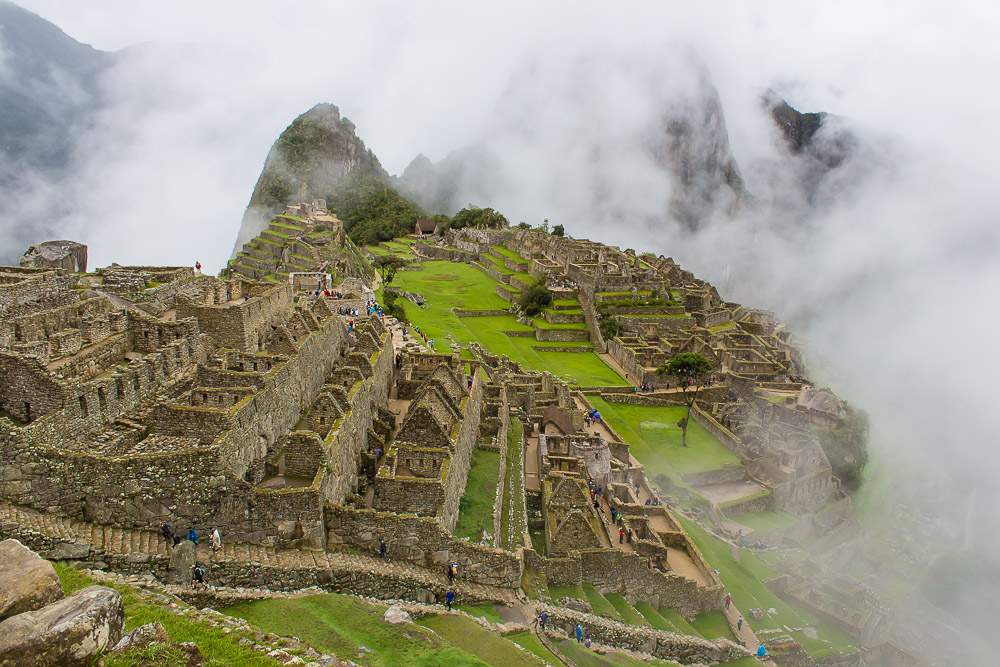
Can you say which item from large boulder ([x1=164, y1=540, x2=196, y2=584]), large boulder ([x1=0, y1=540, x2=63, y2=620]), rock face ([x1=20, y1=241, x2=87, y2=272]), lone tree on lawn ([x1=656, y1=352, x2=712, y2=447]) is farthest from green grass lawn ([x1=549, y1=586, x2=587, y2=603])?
lone tree on lawn ([x1=656, y1=352, x2=712, y2=447])

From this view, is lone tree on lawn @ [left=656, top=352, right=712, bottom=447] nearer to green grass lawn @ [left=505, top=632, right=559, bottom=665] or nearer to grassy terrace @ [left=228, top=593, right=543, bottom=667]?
green grass lawn @ [left=505, top=632, right=559, bottom=665]

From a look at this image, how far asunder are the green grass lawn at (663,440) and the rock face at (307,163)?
75.2 metres

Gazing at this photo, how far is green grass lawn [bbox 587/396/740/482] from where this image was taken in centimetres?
4041

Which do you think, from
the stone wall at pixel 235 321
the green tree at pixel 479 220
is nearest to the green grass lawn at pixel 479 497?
the stone wall at pixel 235 321

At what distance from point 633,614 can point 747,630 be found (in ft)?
21.2

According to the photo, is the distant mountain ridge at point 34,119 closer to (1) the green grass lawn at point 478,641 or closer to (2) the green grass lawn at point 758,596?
(1) the green grass lawn at point 478,641

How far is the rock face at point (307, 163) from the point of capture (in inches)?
4488

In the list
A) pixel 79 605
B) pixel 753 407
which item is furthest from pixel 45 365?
pixel 753 407

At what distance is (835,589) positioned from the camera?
32406 millimetres

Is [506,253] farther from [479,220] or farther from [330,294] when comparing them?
[330,294]

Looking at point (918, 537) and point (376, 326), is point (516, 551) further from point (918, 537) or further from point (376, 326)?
point (918, 537)

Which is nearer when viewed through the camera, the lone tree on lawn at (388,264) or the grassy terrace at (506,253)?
the lone tree on lawn at (388,264)

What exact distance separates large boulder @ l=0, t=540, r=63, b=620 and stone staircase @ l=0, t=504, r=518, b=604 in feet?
14.8

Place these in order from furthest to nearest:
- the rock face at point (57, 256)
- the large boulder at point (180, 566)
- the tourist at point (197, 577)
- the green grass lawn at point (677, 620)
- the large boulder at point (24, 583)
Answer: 1. the rock face at point (57, 256)
2. the green grass lawn at point (677, 620)
3. the tourist at point (197, 577)
4. the large boulder at point (180, 566)
5. the large boulder at point (24, 583)
